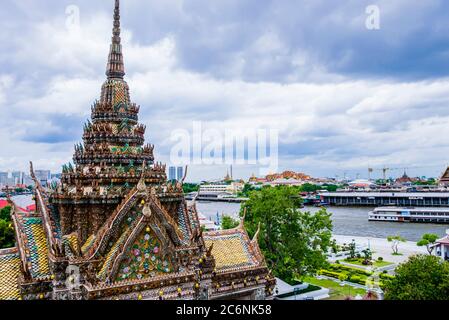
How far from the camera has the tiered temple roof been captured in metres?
10.8

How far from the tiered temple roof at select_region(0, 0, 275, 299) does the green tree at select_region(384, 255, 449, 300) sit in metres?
5.41

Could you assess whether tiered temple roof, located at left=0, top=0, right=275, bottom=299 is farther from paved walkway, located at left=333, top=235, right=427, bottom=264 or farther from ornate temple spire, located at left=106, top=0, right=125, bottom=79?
paved walkway, located at left=333, top=235, right=427, bottom=264

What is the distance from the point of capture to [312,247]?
82.4 feet

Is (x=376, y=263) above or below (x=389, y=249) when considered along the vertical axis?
above

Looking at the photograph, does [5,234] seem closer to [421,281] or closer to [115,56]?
[115,56]

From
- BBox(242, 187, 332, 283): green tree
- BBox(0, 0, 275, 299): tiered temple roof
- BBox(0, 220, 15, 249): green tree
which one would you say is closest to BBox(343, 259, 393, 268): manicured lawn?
BBox(242, 187, 332, 283): green tree

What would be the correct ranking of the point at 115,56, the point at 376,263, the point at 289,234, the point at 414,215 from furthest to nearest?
the point at 414,215 → the point at 376,263 → the point at 289,234 → the point at 115,56

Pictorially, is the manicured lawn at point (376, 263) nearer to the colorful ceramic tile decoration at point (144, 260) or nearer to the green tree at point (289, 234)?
the green tree at point (289, 234)

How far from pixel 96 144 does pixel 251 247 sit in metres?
7.71

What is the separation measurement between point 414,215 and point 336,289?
54.7m

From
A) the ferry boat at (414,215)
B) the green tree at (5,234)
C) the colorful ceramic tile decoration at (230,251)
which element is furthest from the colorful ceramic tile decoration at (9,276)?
the ferry boat at (414,215)

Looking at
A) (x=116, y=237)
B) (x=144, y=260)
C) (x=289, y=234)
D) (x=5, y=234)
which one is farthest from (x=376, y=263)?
(x=5, y=234)

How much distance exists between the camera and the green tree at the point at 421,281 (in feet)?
49.0

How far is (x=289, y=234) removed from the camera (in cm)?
2514
